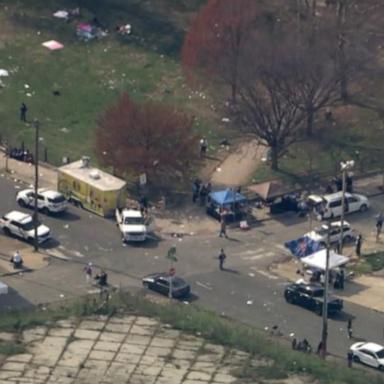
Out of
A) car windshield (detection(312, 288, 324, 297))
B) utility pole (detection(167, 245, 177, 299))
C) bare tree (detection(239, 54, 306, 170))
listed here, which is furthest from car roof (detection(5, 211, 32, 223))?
car windshield (detection(312, 288, 324, 297))

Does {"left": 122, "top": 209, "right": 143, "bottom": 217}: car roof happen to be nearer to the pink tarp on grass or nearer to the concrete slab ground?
the concrete slab ground

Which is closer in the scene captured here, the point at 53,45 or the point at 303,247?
the point at 303,247

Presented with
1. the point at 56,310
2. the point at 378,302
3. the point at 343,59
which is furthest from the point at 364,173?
the point at 56,310

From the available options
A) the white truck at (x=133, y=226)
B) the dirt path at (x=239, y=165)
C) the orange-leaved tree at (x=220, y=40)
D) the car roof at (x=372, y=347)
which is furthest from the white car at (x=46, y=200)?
the car roof at (x=372, y=347)

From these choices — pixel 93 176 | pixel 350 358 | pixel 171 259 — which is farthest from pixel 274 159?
pixel 350 358

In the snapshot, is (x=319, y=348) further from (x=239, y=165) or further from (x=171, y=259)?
(x=239, y=165)

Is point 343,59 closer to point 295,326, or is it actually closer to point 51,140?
point 51,140

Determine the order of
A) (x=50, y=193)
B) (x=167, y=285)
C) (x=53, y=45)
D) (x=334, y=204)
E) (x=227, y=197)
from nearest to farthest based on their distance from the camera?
(x=167, y=285) → (x=227, y=197) → (x=50, y=193) → (x=334, y=204) → (x=53, y=45)
